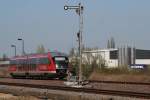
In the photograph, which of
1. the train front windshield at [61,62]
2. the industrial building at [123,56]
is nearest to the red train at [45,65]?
the train front windshield at [61,62]

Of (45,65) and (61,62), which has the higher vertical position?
(61,62)

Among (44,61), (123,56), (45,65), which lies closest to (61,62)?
(45,65)

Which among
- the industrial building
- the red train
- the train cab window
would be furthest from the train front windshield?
the industrial building

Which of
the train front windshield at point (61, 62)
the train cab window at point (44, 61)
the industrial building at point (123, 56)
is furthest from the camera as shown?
the industrial building at point (123, 56)

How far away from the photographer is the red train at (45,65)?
49.7 m

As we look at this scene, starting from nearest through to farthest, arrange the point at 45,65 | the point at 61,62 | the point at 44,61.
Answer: the point at 61,62
the point at 45,65
the point at 44,61

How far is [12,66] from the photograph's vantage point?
209 feet

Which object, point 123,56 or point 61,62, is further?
point 123,56

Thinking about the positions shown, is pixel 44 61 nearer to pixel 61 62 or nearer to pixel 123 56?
pixel 61 62

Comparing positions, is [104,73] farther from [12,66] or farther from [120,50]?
[120,50]

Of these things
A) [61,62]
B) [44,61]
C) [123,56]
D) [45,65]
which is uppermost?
[123,56]

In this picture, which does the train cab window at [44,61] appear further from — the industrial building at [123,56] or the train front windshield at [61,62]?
the industrial building at [123,56]

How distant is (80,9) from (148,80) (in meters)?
14.1

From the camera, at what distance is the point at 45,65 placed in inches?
2009
